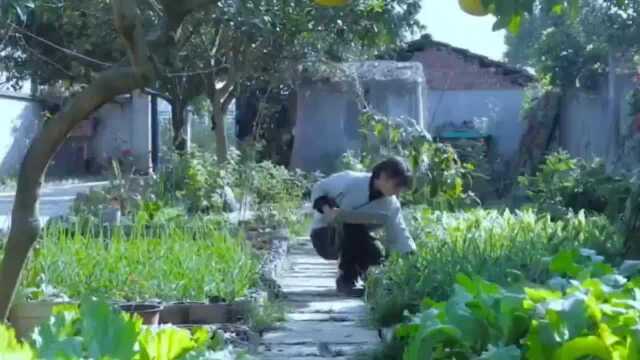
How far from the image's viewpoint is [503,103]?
2964cm

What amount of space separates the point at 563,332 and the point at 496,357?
0.69ft

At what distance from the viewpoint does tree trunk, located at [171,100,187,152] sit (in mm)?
A: 21058

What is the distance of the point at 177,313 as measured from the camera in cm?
831

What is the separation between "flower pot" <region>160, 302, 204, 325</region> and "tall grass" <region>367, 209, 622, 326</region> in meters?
1.11

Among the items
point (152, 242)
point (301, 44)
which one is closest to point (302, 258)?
point (152, 242)

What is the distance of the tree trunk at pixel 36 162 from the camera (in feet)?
14.7

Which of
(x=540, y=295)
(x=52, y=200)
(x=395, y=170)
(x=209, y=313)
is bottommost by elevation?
(x=52, y=200)

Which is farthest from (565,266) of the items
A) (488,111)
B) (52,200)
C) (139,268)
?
(488,111)

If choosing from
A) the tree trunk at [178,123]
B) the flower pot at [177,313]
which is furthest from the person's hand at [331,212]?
the tree trunk at [178,123]

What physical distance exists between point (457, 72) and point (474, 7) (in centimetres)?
2853

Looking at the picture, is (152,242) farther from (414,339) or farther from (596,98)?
(596,98)

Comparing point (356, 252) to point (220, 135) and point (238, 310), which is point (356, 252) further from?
point (220, 135)

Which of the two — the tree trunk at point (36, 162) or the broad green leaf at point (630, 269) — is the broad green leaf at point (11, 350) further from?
the broad green leaf at point (630, 269)

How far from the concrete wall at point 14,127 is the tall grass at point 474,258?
2465 cm
